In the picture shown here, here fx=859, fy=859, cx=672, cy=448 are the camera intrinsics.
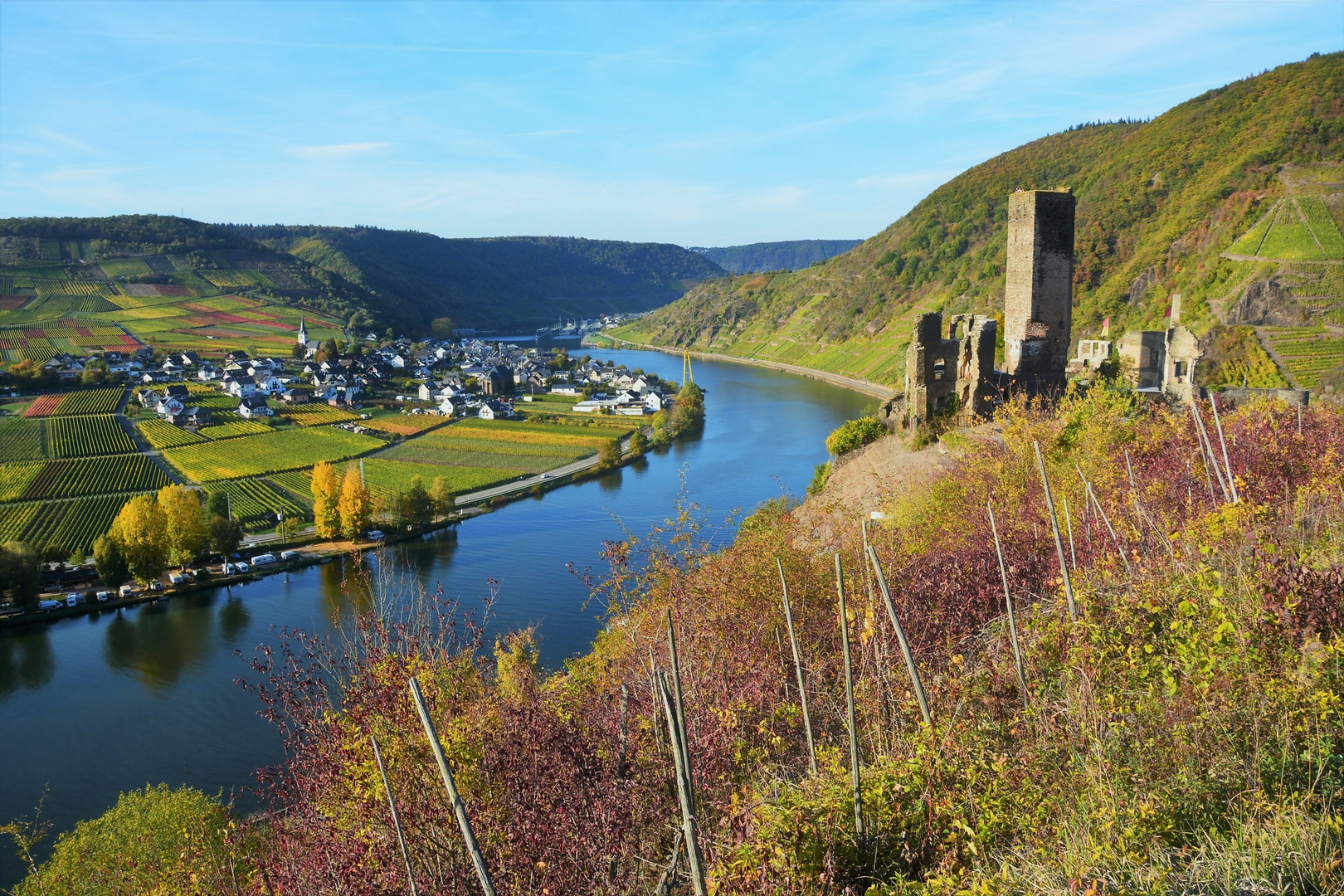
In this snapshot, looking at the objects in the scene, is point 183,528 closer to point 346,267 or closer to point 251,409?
point 251,409

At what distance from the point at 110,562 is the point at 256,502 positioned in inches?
342

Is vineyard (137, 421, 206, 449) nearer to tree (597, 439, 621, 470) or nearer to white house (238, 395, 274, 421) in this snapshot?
white house (238, 395, 274, 421)

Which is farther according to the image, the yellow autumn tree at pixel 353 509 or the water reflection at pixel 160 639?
the yellow autumn tree at pixel 353 509

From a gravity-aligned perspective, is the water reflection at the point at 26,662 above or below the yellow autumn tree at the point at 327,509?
below

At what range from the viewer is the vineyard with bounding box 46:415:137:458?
40.3 metres

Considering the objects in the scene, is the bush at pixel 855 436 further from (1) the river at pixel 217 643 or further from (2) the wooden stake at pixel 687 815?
(2) the wooden stake at pixel 687 815

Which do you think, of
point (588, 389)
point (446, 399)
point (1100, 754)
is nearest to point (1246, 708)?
point (1100, 754)

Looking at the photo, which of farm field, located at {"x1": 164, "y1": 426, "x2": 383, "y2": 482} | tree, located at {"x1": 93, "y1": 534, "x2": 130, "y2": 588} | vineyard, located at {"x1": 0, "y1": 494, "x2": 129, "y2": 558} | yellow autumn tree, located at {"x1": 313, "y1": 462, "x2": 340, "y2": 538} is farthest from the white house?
tree, located at {"x1": 93, "y1": 534, "x2": 130, "y2": 588}

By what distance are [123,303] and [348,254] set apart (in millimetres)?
60128

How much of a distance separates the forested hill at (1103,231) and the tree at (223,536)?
40.8 m

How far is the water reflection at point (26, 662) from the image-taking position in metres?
20.3

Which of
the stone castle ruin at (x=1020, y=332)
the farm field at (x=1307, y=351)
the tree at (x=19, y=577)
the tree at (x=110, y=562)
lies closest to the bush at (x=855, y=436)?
the stone castle ruin at (x=1020, y=332)

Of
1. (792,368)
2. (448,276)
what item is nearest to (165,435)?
(792,368)

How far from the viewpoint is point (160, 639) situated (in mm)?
22781
